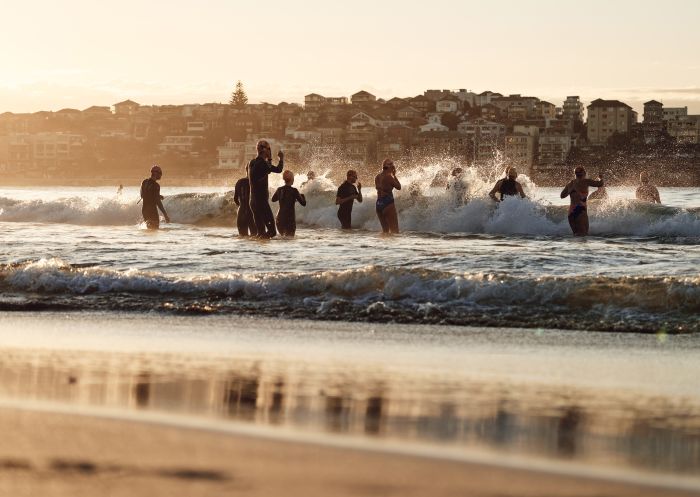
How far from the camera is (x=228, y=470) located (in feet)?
14.5

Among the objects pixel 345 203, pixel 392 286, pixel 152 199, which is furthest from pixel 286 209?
pixel 392 286

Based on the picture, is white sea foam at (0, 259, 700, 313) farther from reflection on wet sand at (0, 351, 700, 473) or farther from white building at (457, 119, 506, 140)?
white building at (457, 119, 506, 140)

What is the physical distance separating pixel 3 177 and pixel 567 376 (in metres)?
200

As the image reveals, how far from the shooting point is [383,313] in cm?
1069

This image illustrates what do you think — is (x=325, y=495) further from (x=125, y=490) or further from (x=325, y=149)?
(x=325, y=149)

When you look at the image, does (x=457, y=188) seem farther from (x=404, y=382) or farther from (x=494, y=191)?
(x=404, y=382)

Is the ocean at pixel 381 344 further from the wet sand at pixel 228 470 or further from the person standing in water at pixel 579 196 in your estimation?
the person standing in water at pixel 579 196

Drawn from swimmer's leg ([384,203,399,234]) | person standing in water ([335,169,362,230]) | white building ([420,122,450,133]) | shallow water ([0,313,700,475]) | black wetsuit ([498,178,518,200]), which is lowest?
shallow water ([0,313,700,475])

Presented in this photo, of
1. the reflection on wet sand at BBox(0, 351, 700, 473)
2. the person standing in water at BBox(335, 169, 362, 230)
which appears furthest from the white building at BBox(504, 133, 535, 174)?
the reflection on wet sand at BBox(0, 351, 700, 473)

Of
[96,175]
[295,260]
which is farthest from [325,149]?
[295,260]

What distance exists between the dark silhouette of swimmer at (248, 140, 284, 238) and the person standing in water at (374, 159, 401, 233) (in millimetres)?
2966

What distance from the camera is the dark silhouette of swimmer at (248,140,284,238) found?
19000 millimetres

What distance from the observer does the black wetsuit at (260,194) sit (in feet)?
63.2

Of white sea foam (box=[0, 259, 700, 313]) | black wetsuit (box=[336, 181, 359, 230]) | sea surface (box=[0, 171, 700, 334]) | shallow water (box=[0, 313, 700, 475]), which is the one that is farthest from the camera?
black wetsuit (box=[336, 181, 359, 230])
